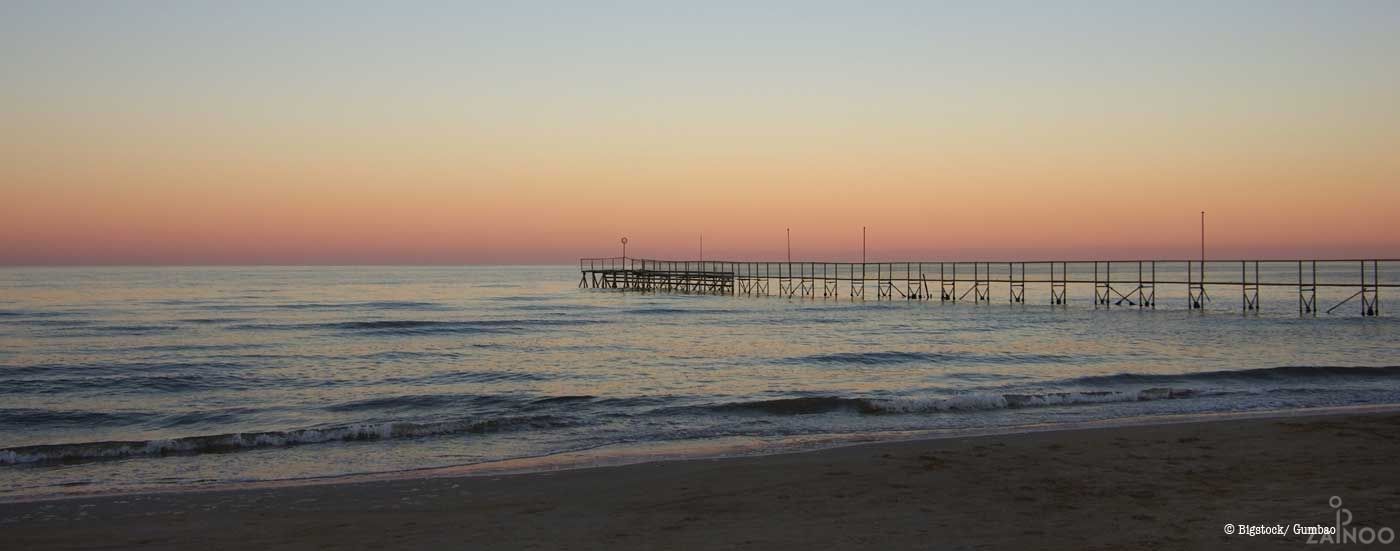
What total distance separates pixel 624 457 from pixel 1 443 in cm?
768

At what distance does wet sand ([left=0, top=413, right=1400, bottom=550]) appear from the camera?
20.2 ft

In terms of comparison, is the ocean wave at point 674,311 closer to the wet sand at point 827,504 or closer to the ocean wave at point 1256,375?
the ocean wave at point 1256,375

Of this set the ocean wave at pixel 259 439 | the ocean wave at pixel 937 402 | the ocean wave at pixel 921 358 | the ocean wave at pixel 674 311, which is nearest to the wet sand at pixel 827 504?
the ocean wave at pixel 259 439

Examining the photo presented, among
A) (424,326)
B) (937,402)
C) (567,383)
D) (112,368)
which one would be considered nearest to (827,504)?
(937,402)

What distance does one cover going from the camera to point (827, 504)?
23.3ft

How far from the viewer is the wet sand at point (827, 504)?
6.16m

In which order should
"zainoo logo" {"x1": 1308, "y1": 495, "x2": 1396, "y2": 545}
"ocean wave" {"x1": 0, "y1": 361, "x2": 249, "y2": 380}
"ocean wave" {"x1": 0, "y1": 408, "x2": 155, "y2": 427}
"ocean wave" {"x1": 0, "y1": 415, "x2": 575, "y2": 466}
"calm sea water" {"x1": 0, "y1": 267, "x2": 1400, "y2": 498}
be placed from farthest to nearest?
1. "ocean wave" {"x1": 0, "y1": 361, "x2": 249, "y2": 380}
2. "ocean wave" {"x1": 0, "y1": 408, "x2": 155, "y2": 427}
3. "calm sea water" {"x1": 0, "y1": 267, "x2": 1400, "y2": 498}
4. "ocean wave" {"x1": 0, "y1": 415, "x2": 575, "y2": 466}
5. "zainoo logo" {"x1": 1308, "y1": 495, "x2": 1396, "y2": 545}

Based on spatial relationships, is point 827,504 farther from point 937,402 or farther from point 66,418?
point 66,418

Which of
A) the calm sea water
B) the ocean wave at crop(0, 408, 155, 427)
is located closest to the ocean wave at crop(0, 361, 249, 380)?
the calm sea water

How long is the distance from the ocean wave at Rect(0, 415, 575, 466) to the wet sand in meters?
2.84

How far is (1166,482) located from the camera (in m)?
7.54

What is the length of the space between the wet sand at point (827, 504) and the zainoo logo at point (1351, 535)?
10cm

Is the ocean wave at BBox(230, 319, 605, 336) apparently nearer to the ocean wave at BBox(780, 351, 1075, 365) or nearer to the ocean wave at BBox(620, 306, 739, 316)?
the ocean wave at BBox(620, 306, 739, 316)

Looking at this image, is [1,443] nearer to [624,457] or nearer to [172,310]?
[624,457]
